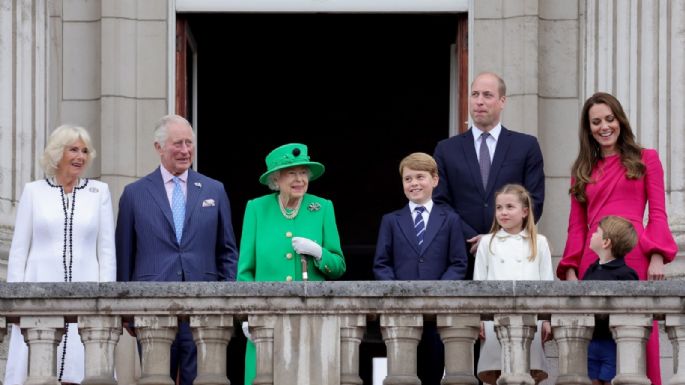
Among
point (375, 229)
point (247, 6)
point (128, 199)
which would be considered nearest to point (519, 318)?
point (128, 199)

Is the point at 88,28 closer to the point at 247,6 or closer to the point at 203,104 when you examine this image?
the point at 247,6

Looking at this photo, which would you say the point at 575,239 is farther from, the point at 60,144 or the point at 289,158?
the point at 60,144

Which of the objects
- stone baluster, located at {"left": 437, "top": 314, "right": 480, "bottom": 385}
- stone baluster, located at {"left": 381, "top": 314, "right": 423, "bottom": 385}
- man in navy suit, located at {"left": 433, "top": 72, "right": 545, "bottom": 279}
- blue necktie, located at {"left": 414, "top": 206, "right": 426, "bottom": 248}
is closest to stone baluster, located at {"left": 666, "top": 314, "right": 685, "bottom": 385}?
stone baluster, located at {"left": 437, "top": 314, "right": 480, "bottom": 385}

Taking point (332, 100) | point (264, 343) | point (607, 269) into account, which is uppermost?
point (332, 100)

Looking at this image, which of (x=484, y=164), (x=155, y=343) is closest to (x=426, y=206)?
(x=484, y=164)

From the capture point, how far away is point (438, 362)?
1392cm

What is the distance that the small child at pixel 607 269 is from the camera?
13.6 m

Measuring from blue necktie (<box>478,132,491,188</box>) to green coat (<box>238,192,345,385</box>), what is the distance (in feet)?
3.45

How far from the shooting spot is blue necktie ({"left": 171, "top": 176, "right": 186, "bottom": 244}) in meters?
14.3

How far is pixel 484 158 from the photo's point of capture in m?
15.0

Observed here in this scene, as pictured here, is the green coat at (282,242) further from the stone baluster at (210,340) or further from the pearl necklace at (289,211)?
the stone baluster at (210,340)

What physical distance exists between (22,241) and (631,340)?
3517 mm

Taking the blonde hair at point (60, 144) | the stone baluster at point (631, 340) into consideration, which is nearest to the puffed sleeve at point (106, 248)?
the blonde hair at point (60, 144)

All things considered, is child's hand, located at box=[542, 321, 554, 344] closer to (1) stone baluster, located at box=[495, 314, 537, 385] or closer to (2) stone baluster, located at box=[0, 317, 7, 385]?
(1) stone baluster, located at box=[495, 314, 537, 385]
